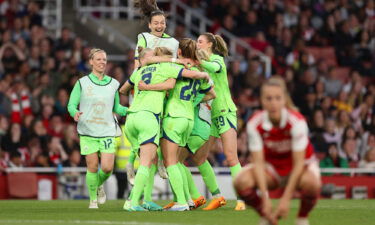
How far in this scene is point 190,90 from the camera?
12.7 m

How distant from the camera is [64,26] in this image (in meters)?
23.9


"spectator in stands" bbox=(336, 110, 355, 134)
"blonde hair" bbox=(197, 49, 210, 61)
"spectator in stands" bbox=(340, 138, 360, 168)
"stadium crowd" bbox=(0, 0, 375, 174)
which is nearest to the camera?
"blonde hair" bbox=(197, 49, 210, 61)

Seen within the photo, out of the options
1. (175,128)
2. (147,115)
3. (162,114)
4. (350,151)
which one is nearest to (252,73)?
(350,151)

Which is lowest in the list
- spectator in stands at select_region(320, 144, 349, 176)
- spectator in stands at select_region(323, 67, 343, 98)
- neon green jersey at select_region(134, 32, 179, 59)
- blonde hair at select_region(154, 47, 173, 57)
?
spectator in stands at select_region(320, 144, 349, 176)

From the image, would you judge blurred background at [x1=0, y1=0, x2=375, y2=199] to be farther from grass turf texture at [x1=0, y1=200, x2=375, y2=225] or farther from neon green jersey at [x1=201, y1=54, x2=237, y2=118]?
neon green jersey at [x1=201, y1=54, x2=237, y2=118]

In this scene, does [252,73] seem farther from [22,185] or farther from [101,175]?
[101,175]

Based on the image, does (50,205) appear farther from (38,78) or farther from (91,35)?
(91,35)

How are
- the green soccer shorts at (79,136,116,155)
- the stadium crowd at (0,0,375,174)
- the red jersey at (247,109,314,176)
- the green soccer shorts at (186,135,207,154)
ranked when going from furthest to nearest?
the stadium crowd at (0,0,375,174) → the green soccer shorts at (79,136,116,155) → the green soccer shorts at (186,135,207,154) → the red jersey at (247,109,314,176)

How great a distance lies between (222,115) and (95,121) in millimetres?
1684

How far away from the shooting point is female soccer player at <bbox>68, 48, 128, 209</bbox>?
13.8 meters

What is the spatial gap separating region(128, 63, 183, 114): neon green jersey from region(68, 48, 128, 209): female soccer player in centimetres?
134

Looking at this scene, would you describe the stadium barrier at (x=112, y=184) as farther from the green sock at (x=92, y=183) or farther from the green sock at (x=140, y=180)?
the green sock at (x=140, y=180)

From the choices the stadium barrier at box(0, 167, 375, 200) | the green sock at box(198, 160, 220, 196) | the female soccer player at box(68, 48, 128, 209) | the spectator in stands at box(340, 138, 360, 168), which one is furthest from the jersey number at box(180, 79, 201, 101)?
the spectator in stands at box(340, 138, 360, 168)

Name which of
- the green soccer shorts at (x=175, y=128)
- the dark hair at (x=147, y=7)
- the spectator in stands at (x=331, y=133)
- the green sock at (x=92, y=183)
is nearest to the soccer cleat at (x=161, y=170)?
the green sock at (x=92, y=183)
